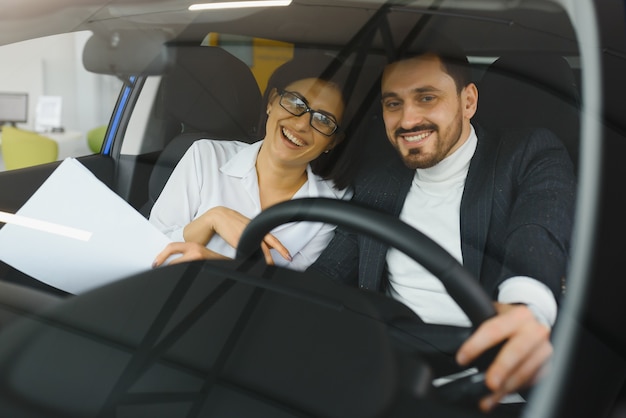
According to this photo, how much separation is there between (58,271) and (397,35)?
64 cm

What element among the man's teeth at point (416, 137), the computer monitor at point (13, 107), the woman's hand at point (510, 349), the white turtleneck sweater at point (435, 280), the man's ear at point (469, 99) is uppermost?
the computer monitor at point (13, 107)

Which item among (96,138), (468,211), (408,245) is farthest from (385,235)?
Result: (96,138)

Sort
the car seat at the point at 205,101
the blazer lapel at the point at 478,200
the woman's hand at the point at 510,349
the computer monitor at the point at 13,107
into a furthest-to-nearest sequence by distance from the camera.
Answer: the computer monitor at the point at 13,107 → the car seat at the point at 205,101 → the blazer lapel at the point at 478,200 → the woman's hand at the point at 510,349

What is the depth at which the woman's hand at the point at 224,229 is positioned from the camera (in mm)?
902

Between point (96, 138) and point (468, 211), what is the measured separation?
69 centimetres

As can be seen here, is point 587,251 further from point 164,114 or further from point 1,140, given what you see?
point 1,140

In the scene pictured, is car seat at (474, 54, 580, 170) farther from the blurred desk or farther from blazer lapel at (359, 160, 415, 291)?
the blurred desk

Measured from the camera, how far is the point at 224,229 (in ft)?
3.05

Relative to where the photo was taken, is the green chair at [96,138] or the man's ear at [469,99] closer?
the man's ear at [469,99]

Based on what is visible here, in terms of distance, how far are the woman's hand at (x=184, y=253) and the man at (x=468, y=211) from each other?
17 cm

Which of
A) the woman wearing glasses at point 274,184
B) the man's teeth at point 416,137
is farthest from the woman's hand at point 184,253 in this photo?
the man's teeth at point 416,137

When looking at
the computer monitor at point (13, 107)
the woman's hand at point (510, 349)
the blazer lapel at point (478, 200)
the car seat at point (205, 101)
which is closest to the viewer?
the woman's hand at point (510, 349)

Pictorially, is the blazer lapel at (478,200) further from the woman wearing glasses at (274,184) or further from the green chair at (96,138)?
the green chair at (96,138)

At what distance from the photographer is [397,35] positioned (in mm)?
977
